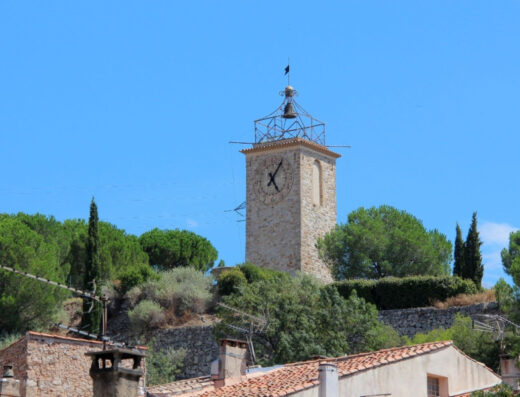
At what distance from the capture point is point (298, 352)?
35.9m

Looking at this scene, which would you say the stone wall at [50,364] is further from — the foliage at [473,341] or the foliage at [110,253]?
the foliage at [110,253]

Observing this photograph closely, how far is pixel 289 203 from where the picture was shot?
57.3 m

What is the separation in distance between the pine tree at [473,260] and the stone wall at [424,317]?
427 cm

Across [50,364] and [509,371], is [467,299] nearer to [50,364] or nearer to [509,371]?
[509,371]

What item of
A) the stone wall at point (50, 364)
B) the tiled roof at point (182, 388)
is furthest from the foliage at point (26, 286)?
the tiled roof at point (182, 388)

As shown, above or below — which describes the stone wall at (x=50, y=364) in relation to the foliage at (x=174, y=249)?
below

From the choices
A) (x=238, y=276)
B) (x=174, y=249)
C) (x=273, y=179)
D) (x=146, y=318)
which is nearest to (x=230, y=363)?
(x=146, y=318)

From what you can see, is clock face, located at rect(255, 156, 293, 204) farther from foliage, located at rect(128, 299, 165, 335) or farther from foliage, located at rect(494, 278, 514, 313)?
foliage, located at rect(494, 278, 514, 313)

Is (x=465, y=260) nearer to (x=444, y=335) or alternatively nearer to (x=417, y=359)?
(x=444, y=335)

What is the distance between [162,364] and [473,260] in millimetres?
14759

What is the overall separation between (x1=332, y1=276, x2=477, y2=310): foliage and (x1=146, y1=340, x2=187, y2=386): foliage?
23.7 ft

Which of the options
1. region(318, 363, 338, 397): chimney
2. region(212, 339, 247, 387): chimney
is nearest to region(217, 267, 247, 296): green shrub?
region(212, 339, 247, 387): chimney

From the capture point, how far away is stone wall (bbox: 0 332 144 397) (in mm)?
24203

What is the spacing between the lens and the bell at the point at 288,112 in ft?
196
